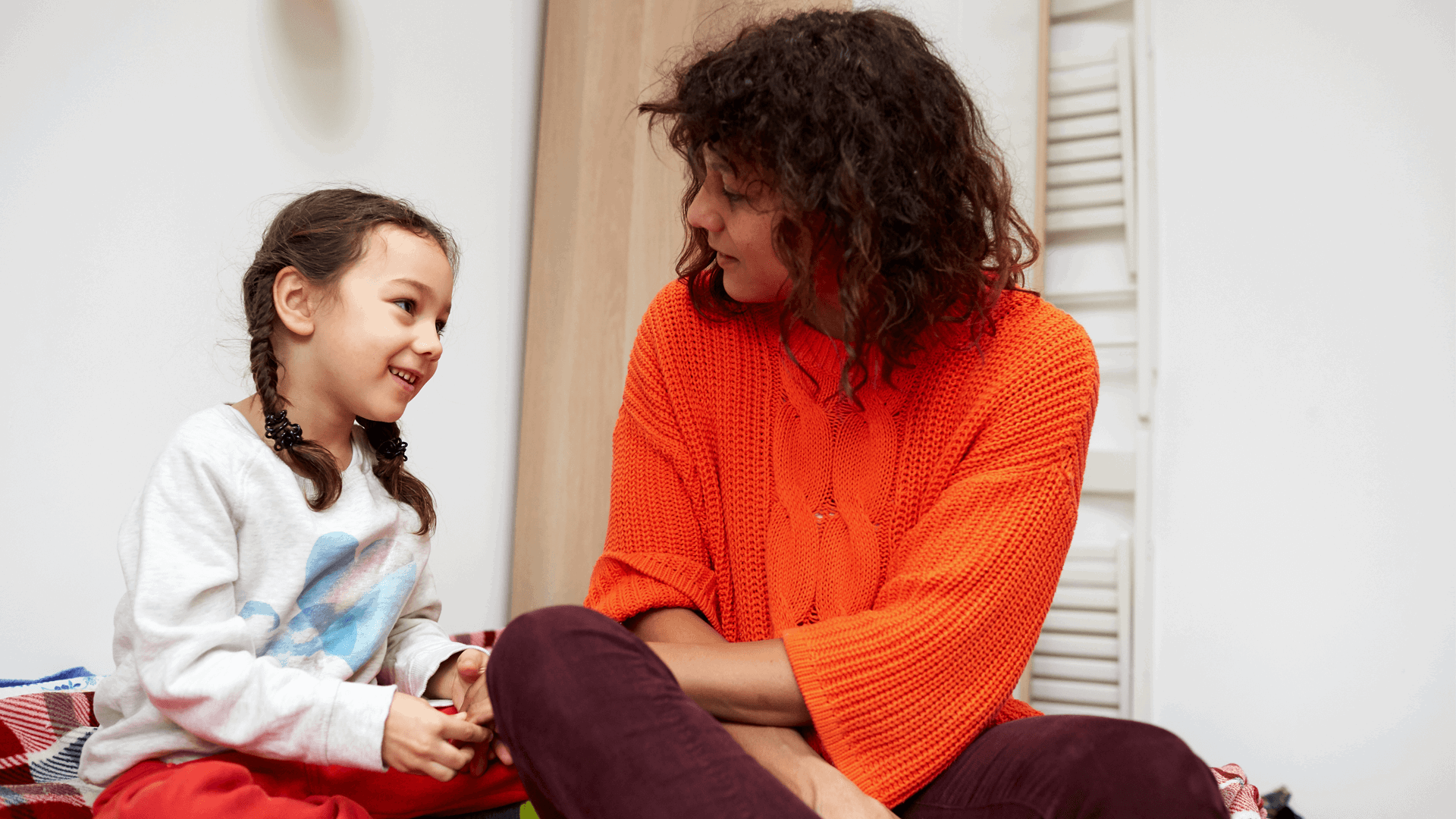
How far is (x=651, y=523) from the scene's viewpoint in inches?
39.1

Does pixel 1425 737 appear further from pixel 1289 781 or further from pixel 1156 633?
pixel 1156 633

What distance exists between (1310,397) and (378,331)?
1.65 metres

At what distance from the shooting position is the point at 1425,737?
1.63 meters

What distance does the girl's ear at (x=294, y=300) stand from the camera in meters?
0.93

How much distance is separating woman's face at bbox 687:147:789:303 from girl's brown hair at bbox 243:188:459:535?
292 millimetres

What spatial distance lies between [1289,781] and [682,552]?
139 cm

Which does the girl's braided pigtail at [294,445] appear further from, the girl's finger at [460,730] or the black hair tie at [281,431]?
the girl's finger at [460,730]

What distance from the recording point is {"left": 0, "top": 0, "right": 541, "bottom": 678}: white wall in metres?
1.21

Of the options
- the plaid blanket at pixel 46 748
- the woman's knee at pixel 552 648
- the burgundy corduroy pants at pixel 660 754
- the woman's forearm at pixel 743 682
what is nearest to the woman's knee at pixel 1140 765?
the burgundy corduroy pants at pixel 660 754

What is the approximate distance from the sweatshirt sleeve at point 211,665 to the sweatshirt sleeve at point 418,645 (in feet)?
0.52

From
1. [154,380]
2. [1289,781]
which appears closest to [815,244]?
[154,380]

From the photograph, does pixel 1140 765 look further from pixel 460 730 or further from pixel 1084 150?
pixel 1084 150

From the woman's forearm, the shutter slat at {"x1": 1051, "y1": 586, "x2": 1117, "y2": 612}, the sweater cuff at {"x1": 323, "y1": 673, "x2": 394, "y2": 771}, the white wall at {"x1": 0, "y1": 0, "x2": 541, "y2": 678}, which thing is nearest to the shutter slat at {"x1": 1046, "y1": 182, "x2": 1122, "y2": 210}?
the shutter slat at {"x1": 1051, "y1": 586, "x2": 1117, "y2": 612}

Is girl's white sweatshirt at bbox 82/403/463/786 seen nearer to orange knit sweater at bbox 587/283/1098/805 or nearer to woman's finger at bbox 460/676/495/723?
woman's finger at bbox 460/676/495/723
